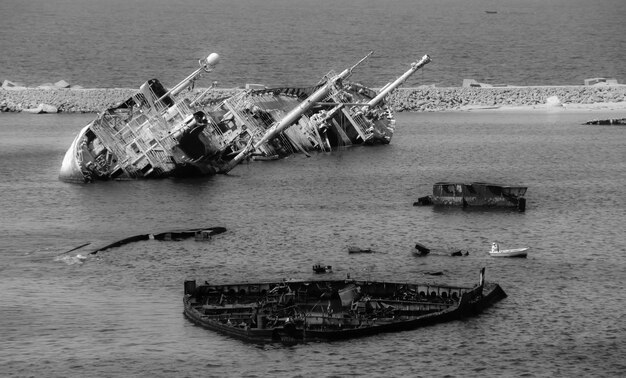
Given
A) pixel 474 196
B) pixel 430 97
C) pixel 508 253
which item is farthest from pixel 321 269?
pixel 430 97

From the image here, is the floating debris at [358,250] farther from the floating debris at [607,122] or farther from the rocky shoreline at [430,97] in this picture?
the rocky shoreline at [430,97]

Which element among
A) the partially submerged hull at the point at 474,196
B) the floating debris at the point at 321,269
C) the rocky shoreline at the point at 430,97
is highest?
the rocky shoreline at the point at 430,97

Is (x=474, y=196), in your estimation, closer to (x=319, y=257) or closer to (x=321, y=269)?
(x=319, y=257)

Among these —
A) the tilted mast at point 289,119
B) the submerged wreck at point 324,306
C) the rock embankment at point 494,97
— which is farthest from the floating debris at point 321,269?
the rock embankment at point 494,97

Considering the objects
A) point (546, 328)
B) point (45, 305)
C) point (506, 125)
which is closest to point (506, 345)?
point (546, 328)

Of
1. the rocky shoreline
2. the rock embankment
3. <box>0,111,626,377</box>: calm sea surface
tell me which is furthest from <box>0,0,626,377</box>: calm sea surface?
the rock embankment
